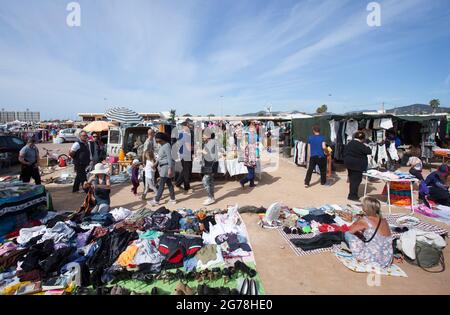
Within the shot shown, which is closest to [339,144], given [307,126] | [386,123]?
[386,123]

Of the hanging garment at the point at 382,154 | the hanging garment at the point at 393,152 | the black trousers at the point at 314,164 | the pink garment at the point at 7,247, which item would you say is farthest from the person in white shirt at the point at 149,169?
the hanging garment at the point at 393,152

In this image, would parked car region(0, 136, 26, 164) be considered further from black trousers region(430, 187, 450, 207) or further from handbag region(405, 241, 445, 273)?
black trousers region(430, 187, 450, 207)

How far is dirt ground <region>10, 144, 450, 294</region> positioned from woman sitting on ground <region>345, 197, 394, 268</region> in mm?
248

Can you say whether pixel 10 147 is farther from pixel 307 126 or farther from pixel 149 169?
pixel 307 126

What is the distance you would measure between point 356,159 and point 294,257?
11.1 ft

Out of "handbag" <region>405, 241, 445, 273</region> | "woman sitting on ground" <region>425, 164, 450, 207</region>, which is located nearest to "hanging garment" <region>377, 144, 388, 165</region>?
"woman sitting on ground" <region>425, 164, 450, 207</region>

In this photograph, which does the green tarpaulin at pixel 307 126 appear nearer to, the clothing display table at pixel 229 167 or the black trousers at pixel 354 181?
the black trousers at pixel 354 181

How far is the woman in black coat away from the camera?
18.7 ft

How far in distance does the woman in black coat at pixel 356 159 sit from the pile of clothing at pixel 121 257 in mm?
3293

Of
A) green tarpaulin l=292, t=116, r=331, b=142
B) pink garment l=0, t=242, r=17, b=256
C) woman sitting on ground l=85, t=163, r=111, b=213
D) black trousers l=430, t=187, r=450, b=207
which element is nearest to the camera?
pink garment l=0, t=242, r=17, b=256

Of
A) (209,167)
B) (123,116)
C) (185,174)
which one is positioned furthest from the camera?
(123,116)

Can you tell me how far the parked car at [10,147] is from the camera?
34.8 feet

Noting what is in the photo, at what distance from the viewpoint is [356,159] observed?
5742 millimetres

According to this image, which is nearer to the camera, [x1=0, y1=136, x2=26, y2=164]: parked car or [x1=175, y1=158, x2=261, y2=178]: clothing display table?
[x1=175, y1=158, x2=261, y2=178]: clothing display table
